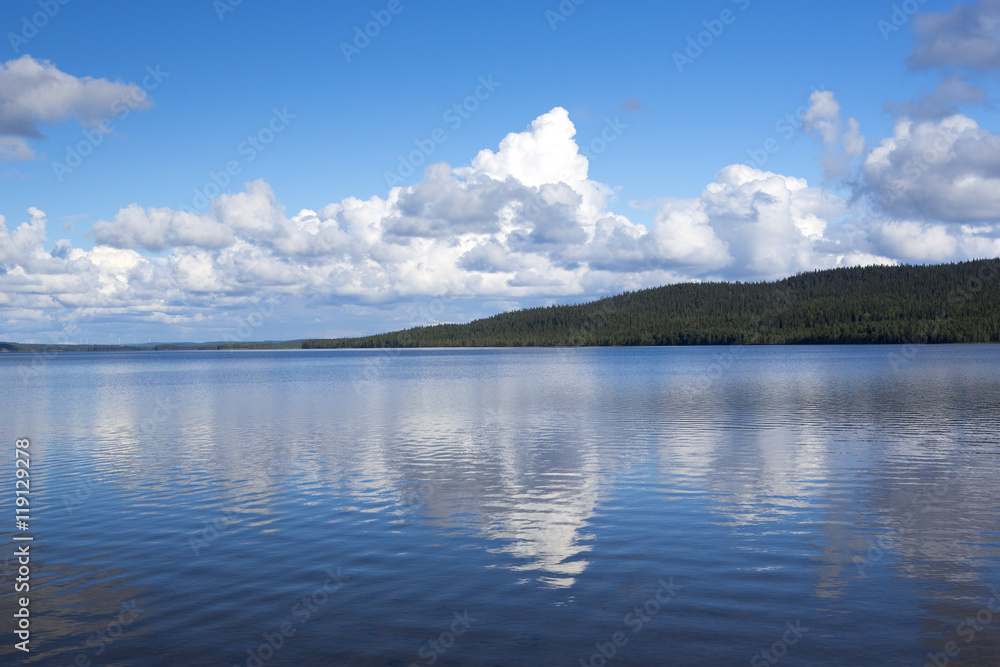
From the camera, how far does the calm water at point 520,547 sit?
12602 mm

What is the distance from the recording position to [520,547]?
18.1 metres

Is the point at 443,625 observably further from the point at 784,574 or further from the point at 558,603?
the point at 784,574

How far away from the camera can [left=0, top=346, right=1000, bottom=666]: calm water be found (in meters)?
12.6

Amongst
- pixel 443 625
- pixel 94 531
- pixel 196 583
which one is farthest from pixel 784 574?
pixel 94 531
